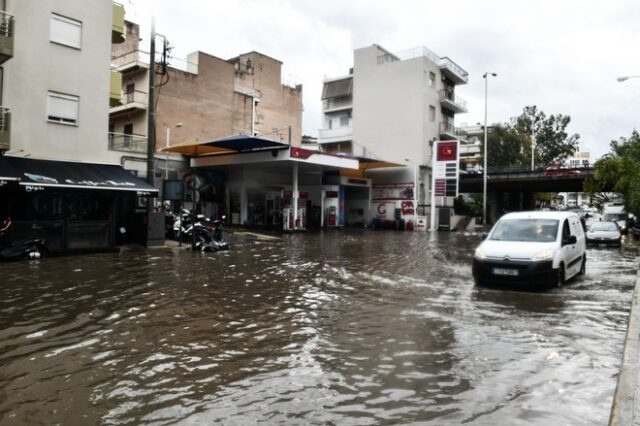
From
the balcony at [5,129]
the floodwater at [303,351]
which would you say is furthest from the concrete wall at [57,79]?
the floodwater at [303,351]

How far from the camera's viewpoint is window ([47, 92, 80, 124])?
52.1 ft

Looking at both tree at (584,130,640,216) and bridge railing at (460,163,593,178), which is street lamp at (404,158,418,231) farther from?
tree at (584,130,640,216)

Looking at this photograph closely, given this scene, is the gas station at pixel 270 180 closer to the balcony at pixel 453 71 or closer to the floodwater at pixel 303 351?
the balcony at pixel 453 71

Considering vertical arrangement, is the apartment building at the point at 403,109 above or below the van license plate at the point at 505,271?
above

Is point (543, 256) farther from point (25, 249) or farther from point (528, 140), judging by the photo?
point (528, 140)

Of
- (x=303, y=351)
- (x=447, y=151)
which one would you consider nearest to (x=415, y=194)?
(x=447, y=151)

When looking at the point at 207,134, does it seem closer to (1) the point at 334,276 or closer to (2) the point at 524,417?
(1) the point at 334,276

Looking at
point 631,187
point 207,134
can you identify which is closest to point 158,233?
point 207,134

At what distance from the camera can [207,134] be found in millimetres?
38062

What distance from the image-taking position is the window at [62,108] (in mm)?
15891

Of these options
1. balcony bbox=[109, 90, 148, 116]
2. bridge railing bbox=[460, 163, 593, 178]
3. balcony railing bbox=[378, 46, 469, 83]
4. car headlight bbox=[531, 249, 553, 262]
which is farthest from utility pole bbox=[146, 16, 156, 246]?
bridge railing bbox=[460, 163, 593, 178]

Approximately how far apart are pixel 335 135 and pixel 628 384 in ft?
165

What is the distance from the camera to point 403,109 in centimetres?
4462

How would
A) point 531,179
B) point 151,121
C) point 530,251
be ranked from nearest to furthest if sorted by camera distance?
point 530,251
point 151,121
point 531,179
